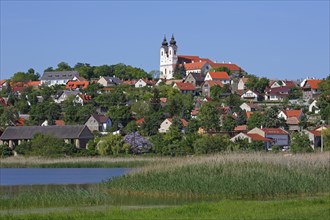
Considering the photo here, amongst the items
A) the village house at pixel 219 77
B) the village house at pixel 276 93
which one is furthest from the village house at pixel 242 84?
the village house at pixel 219 77

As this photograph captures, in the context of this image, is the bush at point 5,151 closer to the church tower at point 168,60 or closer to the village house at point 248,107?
the village house at point 248,107

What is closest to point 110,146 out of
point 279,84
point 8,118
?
point 8,118

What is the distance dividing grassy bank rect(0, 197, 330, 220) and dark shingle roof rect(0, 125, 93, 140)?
5146 centimetres

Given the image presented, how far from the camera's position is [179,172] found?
3009cm

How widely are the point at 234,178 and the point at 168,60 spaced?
393 ft

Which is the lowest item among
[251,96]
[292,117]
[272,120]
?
[272,120]

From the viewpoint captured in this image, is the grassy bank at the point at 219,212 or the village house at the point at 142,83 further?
the village house at the point at 142,83

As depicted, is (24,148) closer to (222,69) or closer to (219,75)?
(219,75)

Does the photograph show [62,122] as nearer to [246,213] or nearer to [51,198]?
[51,198]

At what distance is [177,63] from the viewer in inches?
5861

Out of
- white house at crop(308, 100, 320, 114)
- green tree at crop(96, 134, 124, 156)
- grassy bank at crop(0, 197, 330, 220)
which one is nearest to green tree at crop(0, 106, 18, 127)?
green tree at crop(96, 134, 124, 156)

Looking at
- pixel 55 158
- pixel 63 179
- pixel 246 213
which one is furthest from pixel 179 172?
pixel 55 158

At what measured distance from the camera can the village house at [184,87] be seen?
11501 centimetres

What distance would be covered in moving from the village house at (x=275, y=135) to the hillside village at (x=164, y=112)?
0.10 m
